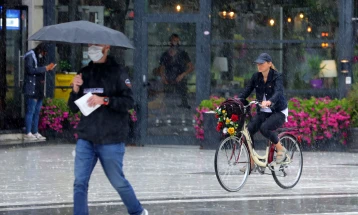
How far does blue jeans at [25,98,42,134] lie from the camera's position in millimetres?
19031

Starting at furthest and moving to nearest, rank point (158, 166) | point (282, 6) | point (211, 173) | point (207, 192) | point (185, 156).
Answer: point (282, 6) → point (185, 156) → point (158, 166) → point (211, 173) → point (207, 192)

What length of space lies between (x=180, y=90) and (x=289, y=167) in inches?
267

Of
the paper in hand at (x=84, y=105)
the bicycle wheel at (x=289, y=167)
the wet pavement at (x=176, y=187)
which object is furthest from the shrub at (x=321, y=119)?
the paper in hand at (x=84, y=105)

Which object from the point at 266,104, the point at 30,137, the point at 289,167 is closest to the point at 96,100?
the point at 266,104

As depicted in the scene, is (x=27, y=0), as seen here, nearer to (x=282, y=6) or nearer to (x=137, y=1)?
(x=137, y=1)

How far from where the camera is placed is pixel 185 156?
17.7 metres

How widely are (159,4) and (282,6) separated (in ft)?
7.82

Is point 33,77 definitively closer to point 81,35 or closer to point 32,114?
point 32,114

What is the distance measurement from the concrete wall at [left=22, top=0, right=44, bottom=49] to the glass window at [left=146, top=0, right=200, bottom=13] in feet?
7.38

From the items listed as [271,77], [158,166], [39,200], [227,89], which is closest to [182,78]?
[227,89]

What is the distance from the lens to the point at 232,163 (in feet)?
41.0

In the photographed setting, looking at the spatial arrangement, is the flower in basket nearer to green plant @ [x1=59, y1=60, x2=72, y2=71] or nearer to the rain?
the rain

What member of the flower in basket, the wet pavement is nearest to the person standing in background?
the wet pavement

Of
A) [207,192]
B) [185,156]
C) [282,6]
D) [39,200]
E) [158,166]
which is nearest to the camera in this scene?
[39,200]
